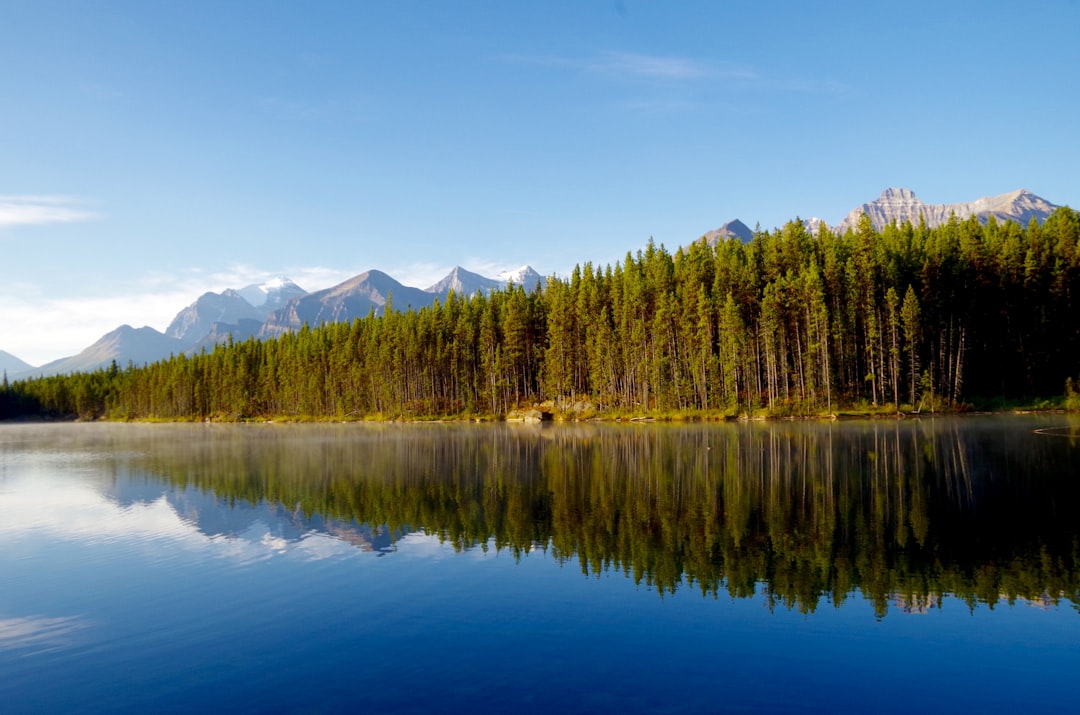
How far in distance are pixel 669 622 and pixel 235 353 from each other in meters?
191

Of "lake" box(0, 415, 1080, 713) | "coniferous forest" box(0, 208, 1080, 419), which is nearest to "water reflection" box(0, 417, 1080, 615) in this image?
"lake" box(0, 415, 1080, 713)

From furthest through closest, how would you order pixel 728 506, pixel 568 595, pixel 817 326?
pixel 817 326
pixel 728 506
pixel 568 595

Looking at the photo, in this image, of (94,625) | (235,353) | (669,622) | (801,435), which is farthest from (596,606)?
(235,353)

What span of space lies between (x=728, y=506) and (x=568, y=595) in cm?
1146

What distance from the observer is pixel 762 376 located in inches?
3890

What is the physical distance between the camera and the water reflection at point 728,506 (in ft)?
57.2

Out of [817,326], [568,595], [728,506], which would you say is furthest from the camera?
[817,326]

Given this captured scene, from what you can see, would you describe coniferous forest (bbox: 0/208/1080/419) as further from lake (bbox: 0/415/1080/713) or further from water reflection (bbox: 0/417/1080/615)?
lake (bbox: 0/415/1080/713)

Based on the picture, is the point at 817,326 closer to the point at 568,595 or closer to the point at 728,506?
the point at 728,506

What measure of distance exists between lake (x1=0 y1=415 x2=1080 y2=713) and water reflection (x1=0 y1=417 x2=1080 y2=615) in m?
0.15

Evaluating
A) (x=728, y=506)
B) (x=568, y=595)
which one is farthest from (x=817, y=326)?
(x=568, y=595)

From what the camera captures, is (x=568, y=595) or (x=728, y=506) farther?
(x=728, y=506)

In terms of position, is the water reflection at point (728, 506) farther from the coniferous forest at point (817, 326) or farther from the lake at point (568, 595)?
the coniferous forest at point (817, 326)

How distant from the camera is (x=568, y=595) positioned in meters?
17.0
